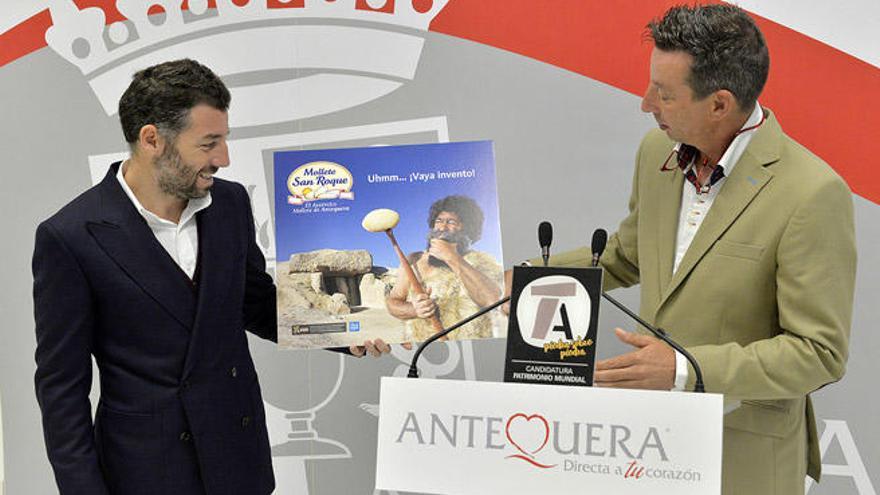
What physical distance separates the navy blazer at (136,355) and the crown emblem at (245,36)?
1.02m

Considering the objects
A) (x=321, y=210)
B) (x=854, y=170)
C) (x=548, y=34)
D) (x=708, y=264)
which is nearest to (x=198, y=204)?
(x=321, y=210)

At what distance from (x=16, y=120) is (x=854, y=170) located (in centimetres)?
264

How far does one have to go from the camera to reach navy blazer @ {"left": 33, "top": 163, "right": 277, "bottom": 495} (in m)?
1.92

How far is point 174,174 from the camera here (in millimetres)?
2043

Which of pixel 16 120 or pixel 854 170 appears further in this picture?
pixel 16 120

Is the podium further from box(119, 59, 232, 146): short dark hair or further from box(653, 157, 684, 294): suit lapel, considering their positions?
box(119, 59, 232, 146): short dark hair

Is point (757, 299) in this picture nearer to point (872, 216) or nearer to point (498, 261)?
point (498, 261)

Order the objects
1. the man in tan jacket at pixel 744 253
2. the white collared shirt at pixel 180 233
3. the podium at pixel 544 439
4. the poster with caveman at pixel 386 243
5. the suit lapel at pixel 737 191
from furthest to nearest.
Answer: the poster with caveman at pixel 386 243 < the white collared shirt at pixel 180 233 < the suit lapel at pixel 737 191 < the man in tan jacket at pixel 744 253 < the podium at pixel 544 439

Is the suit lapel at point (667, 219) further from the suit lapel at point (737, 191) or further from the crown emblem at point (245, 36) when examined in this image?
the crown emblem at point (245, 36)

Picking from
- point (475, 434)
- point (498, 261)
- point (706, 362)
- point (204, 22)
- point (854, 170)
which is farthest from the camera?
point (204, 22)

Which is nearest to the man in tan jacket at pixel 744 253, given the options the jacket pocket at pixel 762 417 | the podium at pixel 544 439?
the jacket pocket at pixel 762 417

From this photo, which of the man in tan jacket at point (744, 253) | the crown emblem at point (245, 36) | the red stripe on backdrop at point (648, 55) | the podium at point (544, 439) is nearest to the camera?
the podium at point (544, 439)

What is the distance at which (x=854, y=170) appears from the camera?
2.80 metres

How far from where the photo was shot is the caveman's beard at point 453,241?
7.42 feet
